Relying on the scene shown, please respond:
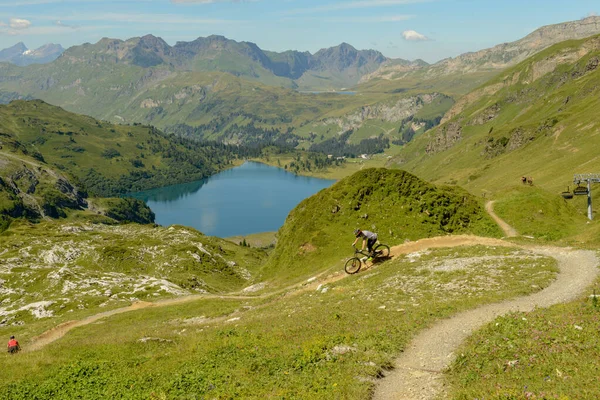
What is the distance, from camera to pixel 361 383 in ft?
62.1

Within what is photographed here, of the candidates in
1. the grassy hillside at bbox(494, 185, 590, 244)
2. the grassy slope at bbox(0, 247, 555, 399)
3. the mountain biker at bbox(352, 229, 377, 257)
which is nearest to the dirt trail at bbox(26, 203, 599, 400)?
the grassy slope at bbox(0, 247, 555, 399)

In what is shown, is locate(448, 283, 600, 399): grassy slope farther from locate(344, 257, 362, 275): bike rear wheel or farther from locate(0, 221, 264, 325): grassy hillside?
locate(0, 221, 264, 325): grassy hillside

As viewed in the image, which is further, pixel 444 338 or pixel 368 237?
pixel 368 237

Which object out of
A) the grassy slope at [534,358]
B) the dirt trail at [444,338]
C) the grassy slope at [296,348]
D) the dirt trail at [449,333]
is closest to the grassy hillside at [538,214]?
the dirt trail at [449,333]

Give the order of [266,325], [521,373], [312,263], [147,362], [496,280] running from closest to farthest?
[521,373] → [147,362] → [266,325] → [496,280] → [312,263]

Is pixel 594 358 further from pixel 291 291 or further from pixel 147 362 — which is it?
pixel 291 291

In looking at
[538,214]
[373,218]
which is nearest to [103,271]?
[373,218]

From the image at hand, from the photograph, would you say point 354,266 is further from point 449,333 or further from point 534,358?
point 534,358

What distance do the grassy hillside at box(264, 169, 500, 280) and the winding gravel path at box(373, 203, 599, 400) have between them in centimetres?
3182

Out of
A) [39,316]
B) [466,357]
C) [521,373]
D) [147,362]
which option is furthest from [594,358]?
[39,316]

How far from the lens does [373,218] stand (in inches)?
2758

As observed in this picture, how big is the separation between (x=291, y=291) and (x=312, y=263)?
1815 cm

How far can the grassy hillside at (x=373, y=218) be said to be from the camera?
66.4 m

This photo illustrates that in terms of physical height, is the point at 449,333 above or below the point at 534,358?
below
